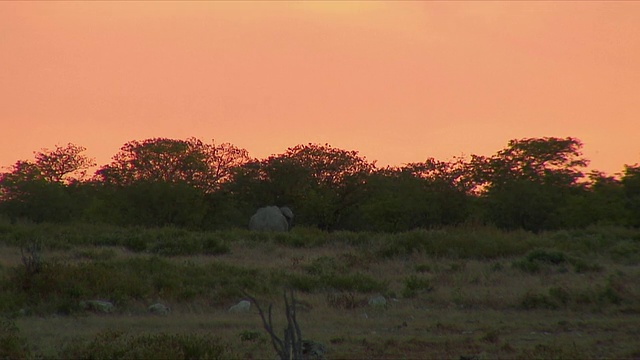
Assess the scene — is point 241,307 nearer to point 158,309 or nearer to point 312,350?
point 158,309

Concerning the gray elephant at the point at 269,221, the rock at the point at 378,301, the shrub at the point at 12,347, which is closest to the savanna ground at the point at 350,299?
the shrub at the point at 12,347

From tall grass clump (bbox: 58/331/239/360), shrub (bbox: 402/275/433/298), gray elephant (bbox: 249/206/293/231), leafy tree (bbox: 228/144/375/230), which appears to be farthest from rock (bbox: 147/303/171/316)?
leafy tree (bbox: 228/144/375/230)

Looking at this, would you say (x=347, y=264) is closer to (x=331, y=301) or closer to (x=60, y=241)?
(x=331, y=301)

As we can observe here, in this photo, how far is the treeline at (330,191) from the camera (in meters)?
43.3

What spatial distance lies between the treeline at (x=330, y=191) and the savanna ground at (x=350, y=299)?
14568 mm

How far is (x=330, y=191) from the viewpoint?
175 ft

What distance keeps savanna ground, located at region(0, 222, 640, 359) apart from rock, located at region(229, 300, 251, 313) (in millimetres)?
374

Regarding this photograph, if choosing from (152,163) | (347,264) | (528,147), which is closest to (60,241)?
(347,264)

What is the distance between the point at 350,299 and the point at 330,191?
119ft

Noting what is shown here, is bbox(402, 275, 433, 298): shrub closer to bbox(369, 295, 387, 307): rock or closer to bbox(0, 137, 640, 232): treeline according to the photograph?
bbox(369, 295, 387, 307): rock

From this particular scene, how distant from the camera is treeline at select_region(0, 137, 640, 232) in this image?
4331 cm

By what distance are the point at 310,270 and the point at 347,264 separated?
2290 mm

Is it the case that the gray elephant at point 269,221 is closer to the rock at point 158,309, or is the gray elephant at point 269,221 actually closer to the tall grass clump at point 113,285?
the tall grass clump at point 113,285

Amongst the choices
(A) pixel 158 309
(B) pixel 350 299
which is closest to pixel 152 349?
(A) pixel 158 309
